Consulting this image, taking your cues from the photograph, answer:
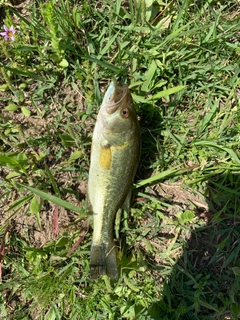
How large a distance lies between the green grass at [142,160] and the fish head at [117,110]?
54 centimetres

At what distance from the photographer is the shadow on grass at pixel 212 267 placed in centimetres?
353

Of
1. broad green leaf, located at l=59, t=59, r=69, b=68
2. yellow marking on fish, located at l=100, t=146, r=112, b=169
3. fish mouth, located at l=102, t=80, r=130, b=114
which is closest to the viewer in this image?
fish mouth, located at l=102, t=80, r=130, b=114

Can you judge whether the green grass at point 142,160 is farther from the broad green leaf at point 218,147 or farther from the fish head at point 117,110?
the fish head at point 117,110

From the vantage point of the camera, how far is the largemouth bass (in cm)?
298

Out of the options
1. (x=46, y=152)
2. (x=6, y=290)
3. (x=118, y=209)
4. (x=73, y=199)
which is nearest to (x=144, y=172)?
(x=118, y=209)

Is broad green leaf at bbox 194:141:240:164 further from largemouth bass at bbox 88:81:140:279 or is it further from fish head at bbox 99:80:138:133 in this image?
fish head at bbox 99:80:138:133

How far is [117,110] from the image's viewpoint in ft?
9.70

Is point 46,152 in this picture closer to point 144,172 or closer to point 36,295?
point 144,172

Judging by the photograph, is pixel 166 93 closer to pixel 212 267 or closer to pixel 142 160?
pixel 142 160

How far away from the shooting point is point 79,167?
3.63 metres

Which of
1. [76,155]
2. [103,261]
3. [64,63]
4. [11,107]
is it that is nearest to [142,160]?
[76,155]

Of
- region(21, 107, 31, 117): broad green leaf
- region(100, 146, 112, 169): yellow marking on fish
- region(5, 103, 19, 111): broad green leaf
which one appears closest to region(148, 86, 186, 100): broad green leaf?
region(100, 146, 112, 169): yellow marking on fish

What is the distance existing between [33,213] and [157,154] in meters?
1.51

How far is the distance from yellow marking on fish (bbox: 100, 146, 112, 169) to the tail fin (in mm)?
877
